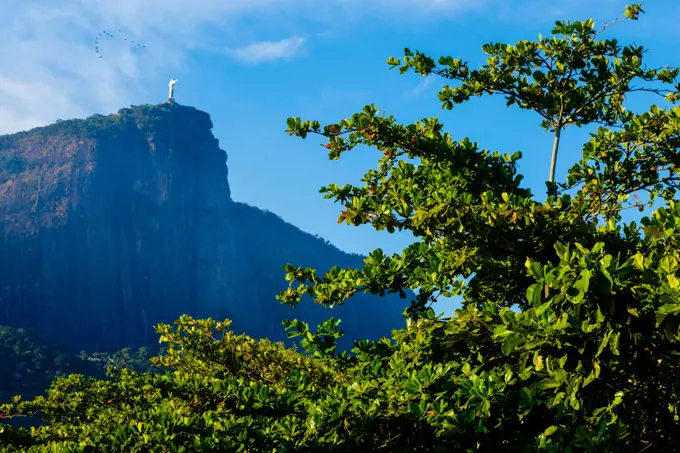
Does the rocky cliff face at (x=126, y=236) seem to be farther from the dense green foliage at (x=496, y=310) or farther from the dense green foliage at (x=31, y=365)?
the dense green foliage at (x=496, y=310)

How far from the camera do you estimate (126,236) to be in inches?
5187

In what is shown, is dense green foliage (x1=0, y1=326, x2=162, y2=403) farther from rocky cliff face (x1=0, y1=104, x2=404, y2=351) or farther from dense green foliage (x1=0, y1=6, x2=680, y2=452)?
dense green foliage (x1=0, y1=6, x2=680, y2=452)

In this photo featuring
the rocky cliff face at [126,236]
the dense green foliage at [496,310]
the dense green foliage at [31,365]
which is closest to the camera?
the dense green foliage at [496,310]

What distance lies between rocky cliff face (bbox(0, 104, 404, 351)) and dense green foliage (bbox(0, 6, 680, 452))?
123 m

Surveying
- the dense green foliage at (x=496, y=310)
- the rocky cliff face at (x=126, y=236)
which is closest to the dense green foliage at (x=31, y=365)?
the rocky cliff face at (x=126, y=236)

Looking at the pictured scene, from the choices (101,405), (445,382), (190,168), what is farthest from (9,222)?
(445,382)

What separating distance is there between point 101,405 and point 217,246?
140349 mm

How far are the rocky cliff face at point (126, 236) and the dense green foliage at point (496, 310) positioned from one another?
12321 centimetres

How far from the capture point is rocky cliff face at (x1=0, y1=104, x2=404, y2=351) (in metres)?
119

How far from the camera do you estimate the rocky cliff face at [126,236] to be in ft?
389

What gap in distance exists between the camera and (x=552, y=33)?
6.87m

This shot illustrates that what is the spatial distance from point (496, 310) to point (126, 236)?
136043 millimetres

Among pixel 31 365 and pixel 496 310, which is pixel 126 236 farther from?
pixel 496 310

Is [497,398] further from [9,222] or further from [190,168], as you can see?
[190,168]
